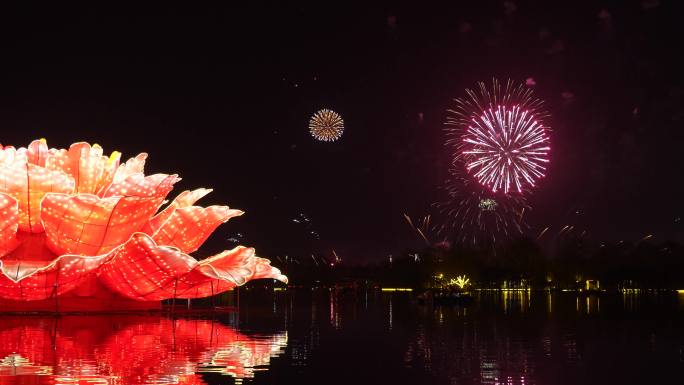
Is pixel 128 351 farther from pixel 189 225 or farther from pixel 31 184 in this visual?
pixel 189 225

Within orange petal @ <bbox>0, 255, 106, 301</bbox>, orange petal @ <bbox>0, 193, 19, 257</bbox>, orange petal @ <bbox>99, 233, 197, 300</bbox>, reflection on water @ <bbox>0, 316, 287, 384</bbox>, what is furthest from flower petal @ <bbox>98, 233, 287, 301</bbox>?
orange petal @ <bbox>0, 193, 19, 257</bbox>

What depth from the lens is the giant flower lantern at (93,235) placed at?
26.1 m

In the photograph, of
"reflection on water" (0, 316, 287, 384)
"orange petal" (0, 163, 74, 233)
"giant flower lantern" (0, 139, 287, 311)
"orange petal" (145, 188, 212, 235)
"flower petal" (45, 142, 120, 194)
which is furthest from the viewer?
"orange petal" (145, 188, 212, 235)

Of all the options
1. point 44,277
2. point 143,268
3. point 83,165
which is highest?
point 83,165

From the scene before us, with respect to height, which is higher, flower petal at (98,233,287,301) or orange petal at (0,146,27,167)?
orange petal at (0,146,27,167)

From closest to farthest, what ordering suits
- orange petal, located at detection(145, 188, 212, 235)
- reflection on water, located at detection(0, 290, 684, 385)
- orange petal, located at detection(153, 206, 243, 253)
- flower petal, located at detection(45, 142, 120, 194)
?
1. reflection on water, located at detection(0, 290, 684, 385)
2. flower petal, located at detection(45, 142, 120, 194)
3. orange petal, located at detection(153, 206, 243, 253)
4. orange petal, located at detection(145, 188, 212, 235)

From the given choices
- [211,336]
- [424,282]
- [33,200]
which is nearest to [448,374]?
[211,336]

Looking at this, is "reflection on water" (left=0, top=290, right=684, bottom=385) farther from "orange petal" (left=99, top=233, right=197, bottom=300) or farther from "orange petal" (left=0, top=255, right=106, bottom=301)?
"orange petal" (left=99, top=233, right=197, bottom=300)

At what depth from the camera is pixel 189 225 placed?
3011 cm

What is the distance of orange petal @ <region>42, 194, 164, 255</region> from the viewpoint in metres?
25.6

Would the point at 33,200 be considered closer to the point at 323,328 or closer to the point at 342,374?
the point at 323,328

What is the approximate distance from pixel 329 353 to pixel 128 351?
13.4 ft

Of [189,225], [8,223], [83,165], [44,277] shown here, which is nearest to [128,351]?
[44,277]

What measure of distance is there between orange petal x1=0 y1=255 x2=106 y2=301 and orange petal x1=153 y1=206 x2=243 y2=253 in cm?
363
